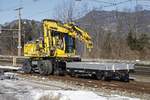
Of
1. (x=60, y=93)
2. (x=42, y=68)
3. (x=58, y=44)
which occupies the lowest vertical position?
(x=60, y=93)

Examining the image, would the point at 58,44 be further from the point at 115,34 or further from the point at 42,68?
the point at 115,34

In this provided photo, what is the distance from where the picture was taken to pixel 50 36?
33031 mm

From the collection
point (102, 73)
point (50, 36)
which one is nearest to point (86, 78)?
point (102, 73)

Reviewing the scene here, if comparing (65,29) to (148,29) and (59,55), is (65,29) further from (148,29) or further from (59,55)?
(148,29)

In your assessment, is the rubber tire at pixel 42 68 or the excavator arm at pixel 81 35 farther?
the rubber tire at pixel 42 68

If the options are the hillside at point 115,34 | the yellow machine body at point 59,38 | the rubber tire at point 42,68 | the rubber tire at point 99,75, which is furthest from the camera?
the hillside at point 115,34

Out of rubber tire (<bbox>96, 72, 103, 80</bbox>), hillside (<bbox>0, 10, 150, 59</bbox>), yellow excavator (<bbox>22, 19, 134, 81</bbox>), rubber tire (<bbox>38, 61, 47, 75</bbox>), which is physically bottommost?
rubber tire (<bbox>96, 72, 103, 80</bbox>)

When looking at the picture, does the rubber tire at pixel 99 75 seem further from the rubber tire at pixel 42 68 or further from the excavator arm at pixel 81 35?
the rubber tire at pixel 42 68

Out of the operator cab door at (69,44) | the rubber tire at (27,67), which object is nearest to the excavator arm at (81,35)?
the operator cab door at (69,44)

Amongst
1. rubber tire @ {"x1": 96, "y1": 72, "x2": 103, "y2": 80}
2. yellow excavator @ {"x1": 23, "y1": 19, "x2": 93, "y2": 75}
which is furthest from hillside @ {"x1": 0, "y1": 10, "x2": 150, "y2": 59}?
rubber tire @ {"x1": 96, "y1": 72, "x2": 103, "y2": 80}

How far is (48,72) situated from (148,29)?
8962 cm

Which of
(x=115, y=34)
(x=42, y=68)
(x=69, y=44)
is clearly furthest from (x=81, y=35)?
(x=115, y=34)

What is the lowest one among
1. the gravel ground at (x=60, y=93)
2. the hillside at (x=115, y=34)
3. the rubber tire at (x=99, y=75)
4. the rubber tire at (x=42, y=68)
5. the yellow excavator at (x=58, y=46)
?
the gravel ground at (x=60, y=93)

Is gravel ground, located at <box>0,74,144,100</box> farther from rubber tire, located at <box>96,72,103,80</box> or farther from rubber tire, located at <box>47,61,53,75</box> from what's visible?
rubber tire, located at <box>47,61,53,75</box>
